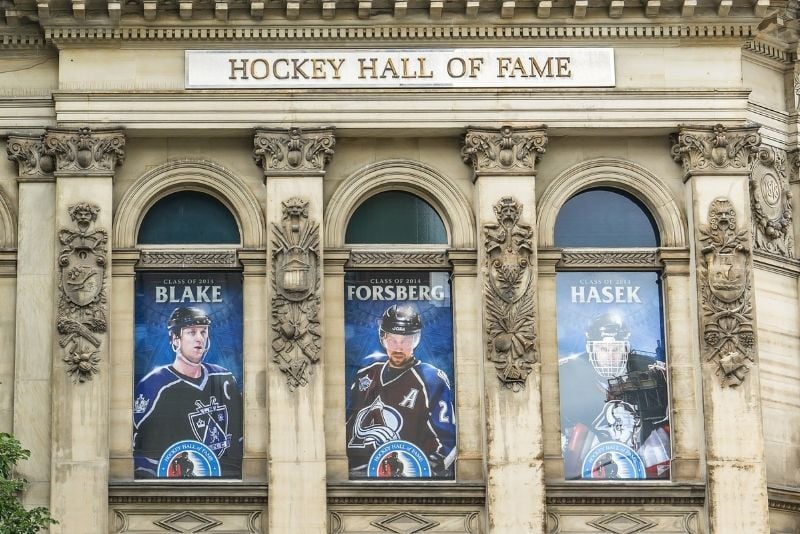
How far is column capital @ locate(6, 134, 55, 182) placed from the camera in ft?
120

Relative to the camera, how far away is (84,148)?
119 ft

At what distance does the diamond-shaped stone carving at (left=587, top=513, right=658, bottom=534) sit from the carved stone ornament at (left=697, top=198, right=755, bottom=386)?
2.99 metres

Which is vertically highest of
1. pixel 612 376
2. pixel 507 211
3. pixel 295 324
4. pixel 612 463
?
pixel 507 211

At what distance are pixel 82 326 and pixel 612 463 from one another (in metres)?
10.3

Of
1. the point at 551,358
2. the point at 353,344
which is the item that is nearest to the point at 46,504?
the point at 353,344

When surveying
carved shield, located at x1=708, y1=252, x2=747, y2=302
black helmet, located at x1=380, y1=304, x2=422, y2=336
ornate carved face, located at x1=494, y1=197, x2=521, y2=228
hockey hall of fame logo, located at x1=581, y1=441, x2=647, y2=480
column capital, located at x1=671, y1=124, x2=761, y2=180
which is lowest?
hockey hall of fame logo, located at x1=581, y1=441, x2=647, y2=480

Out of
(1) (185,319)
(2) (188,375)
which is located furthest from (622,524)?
(1) (185,319)

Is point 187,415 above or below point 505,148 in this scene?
below

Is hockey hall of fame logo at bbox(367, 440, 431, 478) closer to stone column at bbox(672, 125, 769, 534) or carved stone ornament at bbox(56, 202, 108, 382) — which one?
stone column at bbox(672, 125, 769, 534)

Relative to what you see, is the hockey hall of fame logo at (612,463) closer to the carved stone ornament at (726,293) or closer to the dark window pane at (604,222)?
the carved stone ornament at (726,293)

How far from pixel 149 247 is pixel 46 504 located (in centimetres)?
522

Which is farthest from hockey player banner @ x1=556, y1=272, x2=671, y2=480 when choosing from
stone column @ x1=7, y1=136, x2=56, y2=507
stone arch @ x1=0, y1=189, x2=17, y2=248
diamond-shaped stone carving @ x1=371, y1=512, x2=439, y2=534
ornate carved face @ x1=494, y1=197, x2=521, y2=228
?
stone arch @ x1=0, y1=189, x2=17, y2=248

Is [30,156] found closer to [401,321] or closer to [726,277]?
[401,321]

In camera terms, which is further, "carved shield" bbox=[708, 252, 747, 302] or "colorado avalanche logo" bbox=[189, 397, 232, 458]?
"carved shield" bbox=[708, 252, 747, 302]
